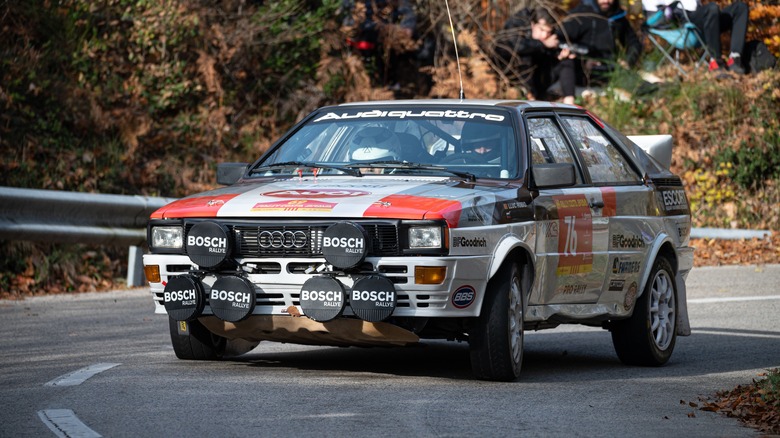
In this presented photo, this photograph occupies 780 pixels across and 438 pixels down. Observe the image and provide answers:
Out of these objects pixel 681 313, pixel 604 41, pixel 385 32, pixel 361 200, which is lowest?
pixel 681 313

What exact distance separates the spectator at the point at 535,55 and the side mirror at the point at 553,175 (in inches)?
455

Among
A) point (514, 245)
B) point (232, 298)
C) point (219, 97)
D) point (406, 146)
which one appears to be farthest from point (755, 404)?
point (219, 97)

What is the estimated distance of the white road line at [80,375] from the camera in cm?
746

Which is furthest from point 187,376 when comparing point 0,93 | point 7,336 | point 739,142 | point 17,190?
point 739,142

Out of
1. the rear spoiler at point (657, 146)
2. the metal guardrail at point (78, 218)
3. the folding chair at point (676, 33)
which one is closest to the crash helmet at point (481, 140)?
the rear spoiler at point (657, 146)

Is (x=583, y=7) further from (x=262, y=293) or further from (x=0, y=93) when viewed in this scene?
(x=262, y=293)

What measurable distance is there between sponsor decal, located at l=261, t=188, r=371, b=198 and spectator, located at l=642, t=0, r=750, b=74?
13663mm

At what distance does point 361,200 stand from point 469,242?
0.62 m

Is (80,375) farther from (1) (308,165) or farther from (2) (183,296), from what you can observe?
(1) (308,165)

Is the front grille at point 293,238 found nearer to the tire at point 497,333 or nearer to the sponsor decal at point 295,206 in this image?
the sponsor decal at point 295,206

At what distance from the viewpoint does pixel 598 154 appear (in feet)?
30.7

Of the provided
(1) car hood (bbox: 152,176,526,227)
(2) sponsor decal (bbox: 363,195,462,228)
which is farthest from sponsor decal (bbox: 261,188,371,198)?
(2) sponsor decal (bbox: 363,195,462,228)

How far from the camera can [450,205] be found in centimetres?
736

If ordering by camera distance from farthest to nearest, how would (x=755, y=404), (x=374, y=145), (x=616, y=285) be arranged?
(x=616, y=285)
(x=374, y=145)
(x=755, y=404)
